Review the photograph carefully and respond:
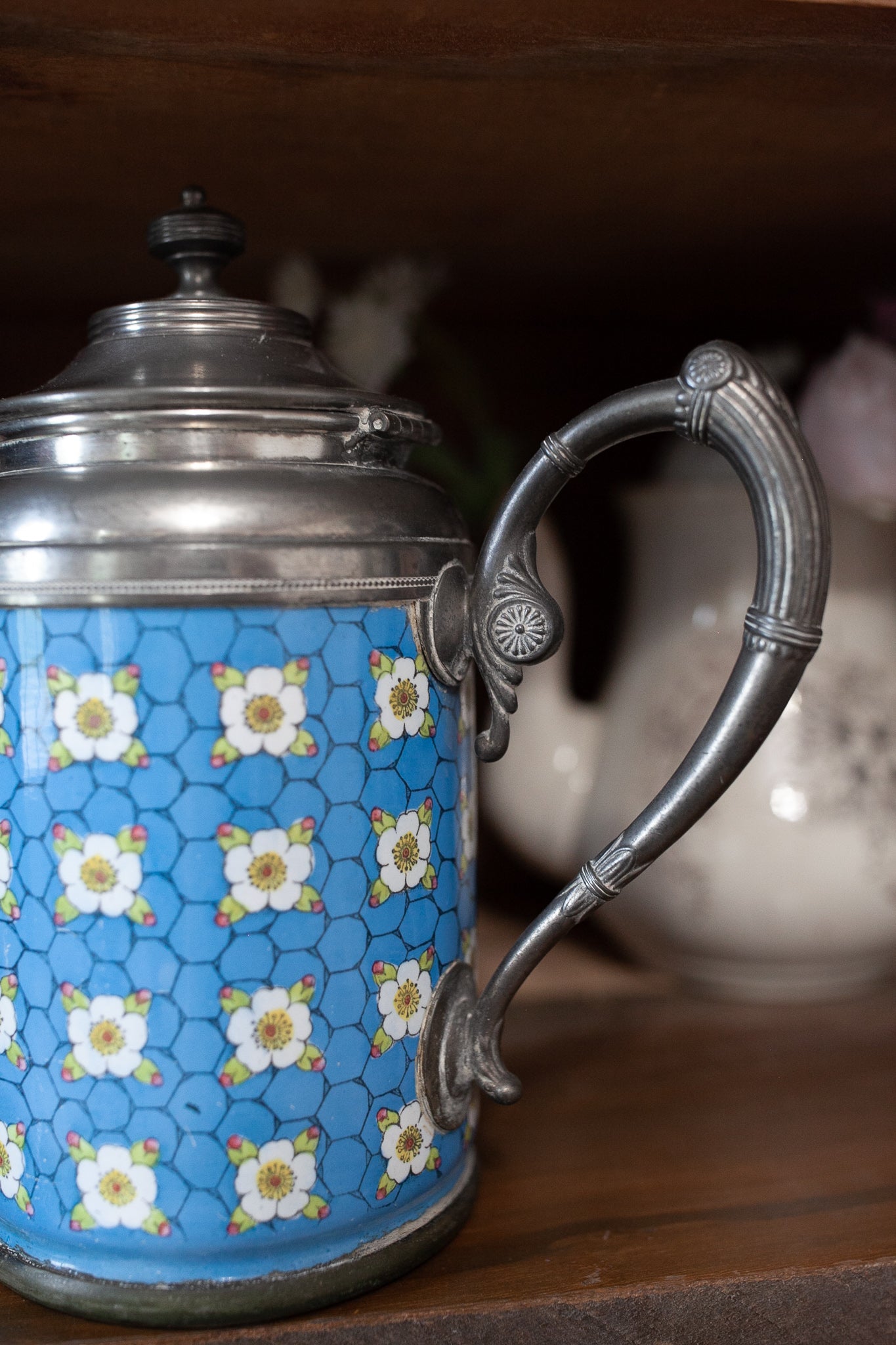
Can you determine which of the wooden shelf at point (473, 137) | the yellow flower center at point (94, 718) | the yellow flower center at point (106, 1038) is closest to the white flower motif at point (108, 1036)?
the yellow flower center at point (106, 1038)

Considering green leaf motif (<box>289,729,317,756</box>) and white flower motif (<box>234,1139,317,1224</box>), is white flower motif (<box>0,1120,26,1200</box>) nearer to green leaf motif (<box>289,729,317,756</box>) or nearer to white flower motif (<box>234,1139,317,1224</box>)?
white flower motif (<box>234,1139,317,1224</box>)

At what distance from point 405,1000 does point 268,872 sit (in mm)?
87

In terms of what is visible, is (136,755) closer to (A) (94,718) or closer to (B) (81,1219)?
(A) (94,718)

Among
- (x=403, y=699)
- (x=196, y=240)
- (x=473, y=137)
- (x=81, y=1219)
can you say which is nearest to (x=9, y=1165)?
(x=81, y=1219)

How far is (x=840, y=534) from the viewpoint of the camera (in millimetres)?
725

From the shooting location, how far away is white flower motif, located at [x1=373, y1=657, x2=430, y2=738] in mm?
454

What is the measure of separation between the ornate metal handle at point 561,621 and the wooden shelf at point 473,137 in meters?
0.15

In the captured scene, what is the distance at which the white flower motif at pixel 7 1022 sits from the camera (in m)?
0.46

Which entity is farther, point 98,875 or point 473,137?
point 473,137

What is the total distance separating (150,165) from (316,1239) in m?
0.51

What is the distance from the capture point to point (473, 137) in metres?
0.56

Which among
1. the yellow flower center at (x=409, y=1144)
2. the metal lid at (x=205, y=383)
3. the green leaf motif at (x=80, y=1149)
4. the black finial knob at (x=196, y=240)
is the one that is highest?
the black finial knob at (x=196, y=240)

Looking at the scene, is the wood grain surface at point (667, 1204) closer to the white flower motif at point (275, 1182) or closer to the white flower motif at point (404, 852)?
the white flower motif at point (275, 1182)

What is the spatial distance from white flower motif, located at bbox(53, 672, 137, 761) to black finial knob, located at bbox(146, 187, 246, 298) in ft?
0.57
